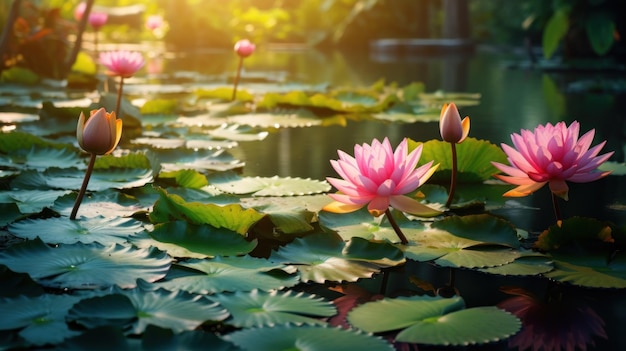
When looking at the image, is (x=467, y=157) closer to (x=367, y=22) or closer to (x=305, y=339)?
(x=305, y=339)

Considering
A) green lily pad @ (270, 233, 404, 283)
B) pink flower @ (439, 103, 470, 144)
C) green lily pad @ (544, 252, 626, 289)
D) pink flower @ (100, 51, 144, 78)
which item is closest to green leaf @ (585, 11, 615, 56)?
pink flower @ (100, 51, 144, 78)

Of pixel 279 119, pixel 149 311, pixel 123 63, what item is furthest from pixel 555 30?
pixel 149 311

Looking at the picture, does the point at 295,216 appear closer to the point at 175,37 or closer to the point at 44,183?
the point at 44,183

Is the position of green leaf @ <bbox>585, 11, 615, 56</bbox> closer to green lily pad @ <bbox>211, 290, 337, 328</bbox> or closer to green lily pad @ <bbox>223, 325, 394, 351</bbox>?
green lily pad @ <bbox>211, 290, 337, 328</bbox>

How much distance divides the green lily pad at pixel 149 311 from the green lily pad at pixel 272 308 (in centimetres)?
3

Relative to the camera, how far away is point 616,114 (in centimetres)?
361

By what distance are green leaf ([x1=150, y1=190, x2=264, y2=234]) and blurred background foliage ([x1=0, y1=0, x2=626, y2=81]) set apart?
17.9 feet

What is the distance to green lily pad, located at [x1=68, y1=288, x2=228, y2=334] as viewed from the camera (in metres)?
0.96

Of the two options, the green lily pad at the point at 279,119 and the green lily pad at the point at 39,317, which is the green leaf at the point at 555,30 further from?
the green lily pad at the point at 39,317

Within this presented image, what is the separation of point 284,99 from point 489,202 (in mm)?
1757

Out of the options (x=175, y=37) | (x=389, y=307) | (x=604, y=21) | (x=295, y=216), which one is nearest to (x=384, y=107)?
(x=295, y=216)

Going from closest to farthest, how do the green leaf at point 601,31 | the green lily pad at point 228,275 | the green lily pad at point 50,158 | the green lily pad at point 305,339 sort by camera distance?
1. the green lily pad at point 305,339
2. the green lily pad at point 228,275
3. the green lily pad at point 50,158
4. the green leaf at point 601,31

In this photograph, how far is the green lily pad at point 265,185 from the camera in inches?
68.6

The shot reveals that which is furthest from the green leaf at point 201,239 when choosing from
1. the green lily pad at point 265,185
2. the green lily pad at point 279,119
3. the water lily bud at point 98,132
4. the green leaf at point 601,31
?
the green leaf at point 601,31
